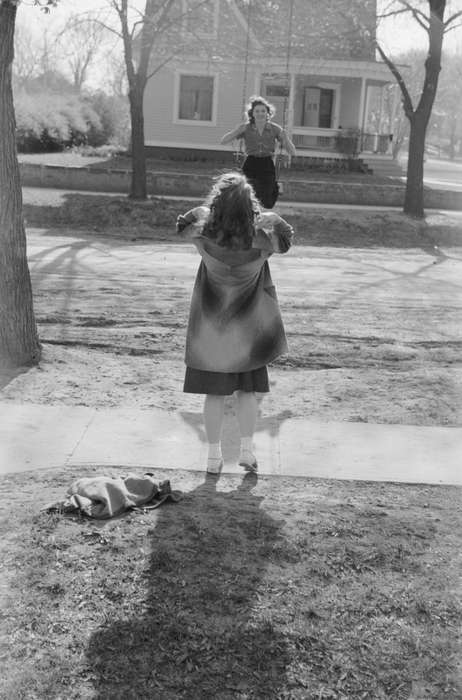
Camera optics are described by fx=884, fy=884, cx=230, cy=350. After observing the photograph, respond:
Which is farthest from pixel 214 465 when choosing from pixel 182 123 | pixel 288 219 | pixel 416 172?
pixel 182 123

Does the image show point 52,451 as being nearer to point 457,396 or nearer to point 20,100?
point 457,396

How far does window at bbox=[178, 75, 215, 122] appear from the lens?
105ft

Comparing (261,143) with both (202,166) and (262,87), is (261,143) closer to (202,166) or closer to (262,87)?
(202,166)

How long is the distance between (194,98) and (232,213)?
28.8 metres

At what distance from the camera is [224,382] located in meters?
4.90

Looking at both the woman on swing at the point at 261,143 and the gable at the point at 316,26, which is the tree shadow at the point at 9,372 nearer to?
the woman on swing at the point at 261,143

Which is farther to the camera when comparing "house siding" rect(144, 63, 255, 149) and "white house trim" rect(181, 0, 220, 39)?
"house siding" rect(144, 63, 255, 149)

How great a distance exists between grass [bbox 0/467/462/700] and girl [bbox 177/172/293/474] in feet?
1.76

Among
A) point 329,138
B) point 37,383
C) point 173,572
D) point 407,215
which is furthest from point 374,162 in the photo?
point 173,572

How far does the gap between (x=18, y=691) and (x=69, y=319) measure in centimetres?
613

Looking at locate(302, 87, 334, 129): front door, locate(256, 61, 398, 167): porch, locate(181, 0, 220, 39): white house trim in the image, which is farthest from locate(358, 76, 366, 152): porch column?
locate(181, 0, 220, 39): white house trim

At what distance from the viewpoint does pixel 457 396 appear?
6.86 meters

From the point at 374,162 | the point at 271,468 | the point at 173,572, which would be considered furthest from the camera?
the point at 374,162

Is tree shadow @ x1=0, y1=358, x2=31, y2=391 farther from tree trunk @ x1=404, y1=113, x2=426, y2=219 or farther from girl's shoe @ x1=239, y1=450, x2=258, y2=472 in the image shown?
tree trunk @ x1=404, y1=113, x2=426, y2=219
